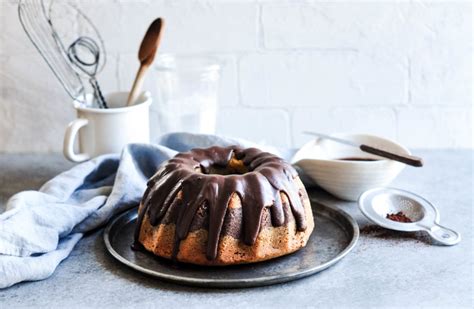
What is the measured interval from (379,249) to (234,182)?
26 centimetres

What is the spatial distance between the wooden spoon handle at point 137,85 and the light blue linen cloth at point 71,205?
97 millimetres

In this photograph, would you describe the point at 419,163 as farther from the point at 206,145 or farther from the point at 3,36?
the point at 3,36

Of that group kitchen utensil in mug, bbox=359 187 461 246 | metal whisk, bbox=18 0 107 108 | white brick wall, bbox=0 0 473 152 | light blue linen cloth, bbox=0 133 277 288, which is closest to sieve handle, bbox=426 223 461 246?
kitchen utensil in mug, bbox=359 187 461 246

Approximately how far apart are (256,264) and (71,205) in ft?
1.01

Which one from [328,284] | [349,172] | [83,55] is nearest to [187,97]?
[83,55]

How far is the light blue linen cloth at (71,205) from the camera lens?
113 cm

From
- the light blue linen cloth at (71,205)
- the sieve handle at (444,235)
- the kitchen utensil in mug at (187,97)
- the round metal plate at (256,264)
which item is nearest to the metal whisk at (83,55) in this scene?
the kitchen utensil in mug at (187,97)

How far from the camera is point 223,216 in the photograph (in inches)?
44.4

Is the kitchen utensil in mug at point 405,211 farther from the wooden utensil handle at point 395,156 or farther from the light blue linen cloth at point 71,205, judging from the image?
the light blue linen cloth at point 71,205

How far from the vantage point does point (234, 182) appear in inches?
45.0

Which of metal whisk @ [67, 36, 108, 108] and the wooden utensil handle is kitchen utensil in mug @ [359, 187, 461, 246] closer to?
the wooden utensil handle

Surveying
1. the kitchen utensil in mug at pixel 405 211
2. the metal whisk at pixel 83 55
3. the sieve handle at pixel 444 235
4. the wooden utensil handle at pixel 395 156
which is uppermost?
the metal whisk at pixel 83 55

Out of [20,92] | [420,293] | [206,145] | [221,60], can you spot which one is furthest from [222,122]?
[420,293]

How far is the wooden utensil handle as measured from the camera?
1.36 meters
